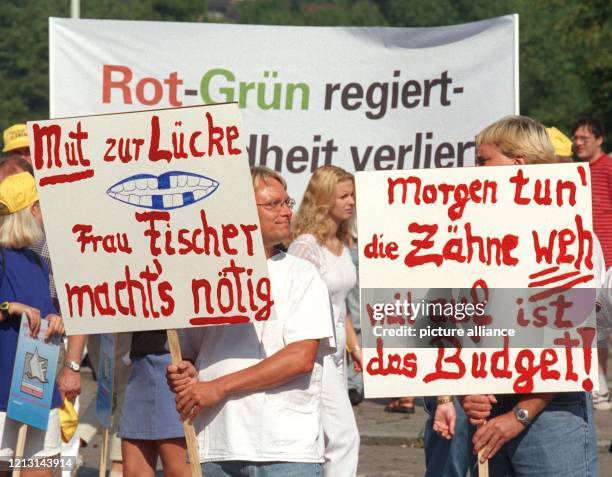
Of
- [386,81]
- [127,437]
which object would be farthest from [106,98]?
[127,437]

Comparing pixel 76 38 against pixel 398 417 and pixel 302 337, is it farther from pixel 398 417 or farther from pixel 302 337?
pixel 302 337

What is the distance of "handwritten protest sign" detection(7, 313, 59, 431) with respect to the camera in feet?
19.2

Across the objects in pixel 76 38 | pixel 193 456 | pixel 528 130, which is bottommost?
pixel 193 456

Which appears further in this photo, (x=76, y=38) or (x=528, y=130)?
(x=76, y=38)

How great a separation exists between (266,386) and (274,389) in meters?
0.07

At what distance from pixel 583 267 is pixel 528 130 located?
46 centimetres

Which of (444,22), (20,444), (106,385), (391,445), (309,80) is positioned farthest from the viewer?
(444,22)

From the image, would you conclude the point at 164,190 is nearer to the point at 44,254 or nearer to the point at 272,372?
the point at 272,372

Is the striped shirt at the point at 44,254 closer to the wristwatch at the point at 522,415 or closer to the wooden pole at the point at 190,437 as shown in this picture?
the wooden pole at the point at 190,437

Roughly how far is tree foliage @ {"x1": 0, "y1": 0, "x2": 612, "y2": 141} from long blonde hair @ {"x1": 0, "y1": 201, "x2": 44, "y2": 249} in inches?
1168

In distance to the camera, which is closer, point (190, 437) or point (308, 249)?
point (190, 437)

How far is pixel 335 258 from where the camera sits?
24.2 feet

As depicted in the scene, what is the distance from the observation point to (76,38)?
8.88 metres

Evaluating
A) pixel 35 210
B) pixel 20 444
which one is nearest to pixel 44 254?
pixel 35 210
